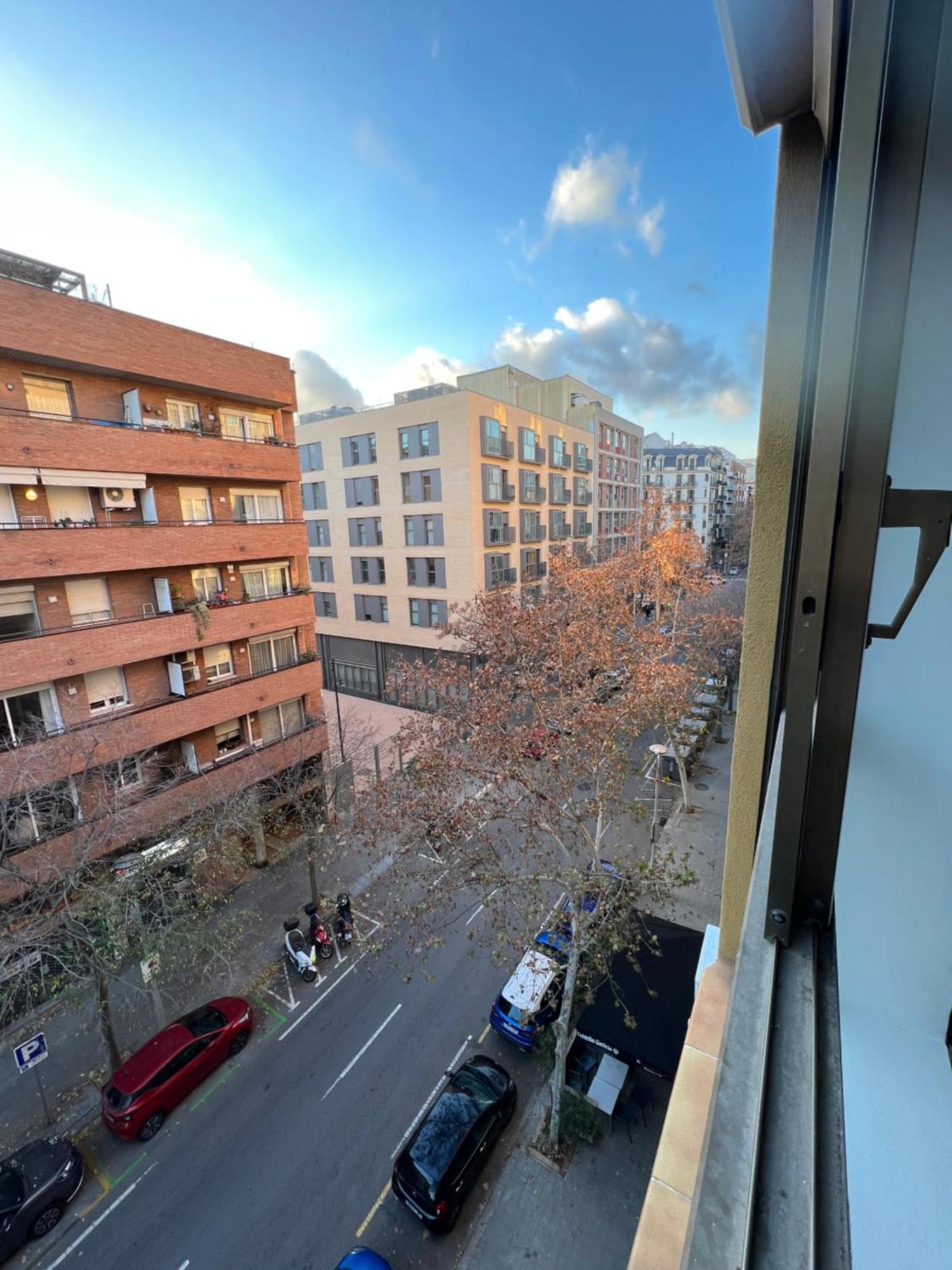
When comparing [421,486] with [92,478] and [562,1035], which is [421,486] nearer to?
[92,478]

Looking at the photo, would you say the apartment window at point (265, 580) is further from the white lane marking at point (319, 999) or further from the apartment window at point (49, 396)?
the white lane marking at point (319, 999)

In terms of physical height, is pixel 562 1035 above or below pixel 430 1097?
above

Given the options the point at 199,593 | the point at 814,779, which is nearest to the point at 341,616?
the point at 199,593

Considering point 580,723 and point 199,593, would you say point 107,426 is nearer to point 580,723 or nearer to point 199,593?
point 199,593

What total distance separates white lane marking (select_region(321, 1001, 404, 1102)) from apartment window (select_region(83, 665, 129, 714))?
745 cm

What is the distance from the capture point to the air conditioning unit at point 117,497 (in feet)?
34.2

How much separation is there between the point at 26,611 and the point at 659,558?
55.7 feet

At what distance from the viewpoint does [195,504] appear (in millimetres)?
12023

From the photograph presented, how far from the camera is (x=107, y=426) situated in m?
10.1

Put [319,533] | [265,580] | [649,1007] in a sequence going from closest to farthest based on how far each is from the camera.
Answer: [649,1007] < [265,580] < [319,533]

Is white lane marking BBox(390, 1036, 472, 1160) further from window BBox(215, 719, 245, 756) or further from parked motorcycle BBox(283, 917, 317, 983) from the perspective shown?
window BBox(215, 719, 245, 756)

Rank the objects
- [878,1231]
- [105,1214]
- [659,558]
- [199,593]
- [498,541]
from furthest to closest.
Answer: [498,541], [659,558], [199,593], [105,1214], [878,1231]

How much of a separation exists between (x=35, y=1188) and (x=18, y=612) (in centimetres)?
787

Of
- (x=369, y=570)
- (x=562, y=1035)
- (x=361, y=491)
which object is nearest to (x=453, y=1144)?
(x=562, y=1035)
